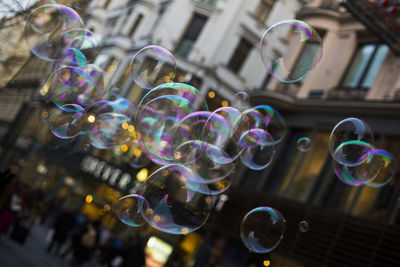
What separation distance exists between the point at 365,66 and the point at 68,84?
388 inches

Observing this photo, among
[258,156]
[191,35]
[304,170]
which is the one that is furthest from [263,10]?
[258,156]

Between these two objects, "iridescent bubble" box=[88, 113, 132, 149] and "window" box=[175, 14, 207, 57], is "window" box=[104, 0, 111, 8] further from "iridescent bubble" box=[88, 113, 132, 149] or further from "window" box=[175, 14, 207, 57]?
"iridescent bubble" box=[88, 113, 132, 149]

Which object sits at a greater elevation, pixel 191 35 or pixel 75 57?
pixel 191 35

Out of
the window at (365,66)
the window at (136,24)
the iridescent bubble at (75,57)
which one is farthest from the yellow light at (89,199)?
the iridescent bubble at (75,57)

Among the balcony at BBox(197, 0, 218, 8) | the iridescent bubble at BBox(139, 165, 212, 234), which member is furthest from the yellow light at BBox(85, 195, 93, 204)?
the iridescent bubble at BBox(139, 165, 212, 234)

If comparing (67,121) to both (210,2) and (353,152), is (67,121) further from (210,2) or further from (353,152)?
(210,2)

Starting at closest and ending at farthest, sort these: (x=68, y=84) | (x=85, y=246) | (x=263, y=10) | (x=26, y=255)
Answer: (x=68, y=84)
(x=26, y=255)
(x=85, y=246)
(x=263, y=10)

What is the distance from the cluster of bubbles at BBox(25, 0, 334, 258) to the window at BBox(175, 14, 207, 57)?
13583mm

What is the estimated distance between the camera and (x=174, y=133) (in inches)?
311

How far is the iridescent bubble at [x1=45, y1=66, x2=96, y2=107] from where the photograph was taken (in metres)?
10.0

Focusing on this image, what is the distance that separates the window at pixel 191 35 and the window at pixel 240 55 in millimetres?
2308

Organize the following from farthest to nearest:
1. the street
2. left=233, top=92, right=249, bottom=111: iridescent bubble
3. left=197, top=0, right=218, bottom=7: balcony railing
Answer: left=197, top=0, right=218, bottom=7: balcony railing → left=233, top=92, right=249, bottom=111: iridescent bubble → the street

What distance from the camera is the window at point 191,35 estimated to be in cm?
2406

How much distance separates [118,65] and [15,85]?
44.9 feet
